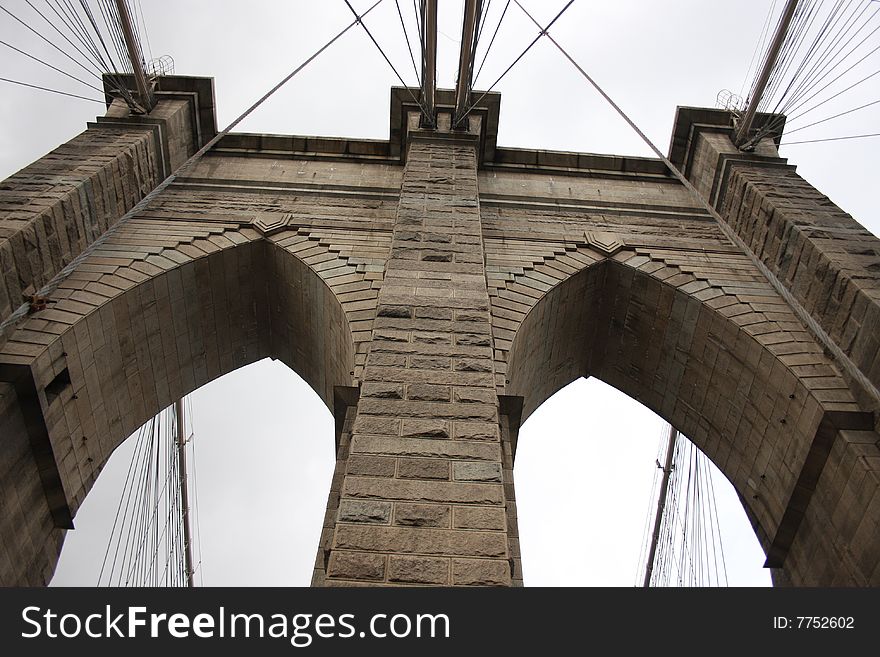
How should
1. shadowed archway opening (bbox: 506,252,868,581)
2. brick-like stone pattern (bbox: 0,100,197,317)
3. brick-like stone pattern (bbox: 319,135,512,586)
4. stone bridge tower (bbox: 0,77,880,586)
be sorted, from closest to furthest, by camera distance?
brick-like stone pattern (bbox: 319,135,512,586), stone bridge tower (bbox: 0,77,880,586), shadowed archway opening (bbox: 506,252,868,581), brick-like stone pattern (bbox: 0,100,197,317)

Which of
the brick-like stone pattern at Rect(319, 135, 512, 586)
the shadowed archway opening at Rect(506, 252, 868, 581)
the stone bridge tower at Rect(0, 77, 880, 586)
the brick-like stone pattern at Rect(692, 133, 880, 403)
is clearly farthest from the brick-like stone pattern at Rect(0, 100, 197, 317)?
the brick-like stone pattern at Rect(692, 133, 880, 403)

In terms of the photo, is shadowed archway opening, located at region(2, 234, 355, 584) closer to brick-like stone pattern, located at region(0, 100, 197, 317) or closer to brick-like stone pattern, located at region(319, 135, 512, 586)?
brick-like stone pattern, located at region(0, 100, 197, 317)

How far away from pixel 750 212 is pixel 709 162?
1859 millimetres

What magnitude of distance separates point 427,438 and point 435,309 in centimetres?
183

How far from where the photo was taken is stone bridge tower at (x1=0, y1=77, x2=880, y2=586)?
6.01m

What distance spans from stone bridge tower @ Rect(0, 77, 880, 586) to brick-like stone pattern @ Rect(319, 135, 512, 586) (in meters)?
0.02

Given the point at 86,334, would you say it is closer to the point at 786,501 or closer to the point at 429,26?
the point at 429,26

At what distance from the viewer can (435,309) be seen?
21.5 ft

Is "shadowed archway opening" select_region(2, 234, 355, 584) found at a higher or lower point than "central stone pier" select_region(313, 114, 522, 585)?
higher

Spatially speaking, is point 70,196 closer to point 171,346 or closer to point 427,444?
point 171,346

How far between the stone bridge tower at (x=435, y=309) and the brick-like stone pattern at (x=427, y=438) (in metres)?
0.02

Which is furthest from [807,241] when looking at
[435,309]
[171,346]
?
[171,346]

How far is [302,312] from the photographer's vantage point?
9688 mm
